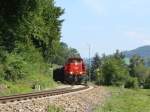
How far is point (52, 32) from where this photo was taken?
217ft

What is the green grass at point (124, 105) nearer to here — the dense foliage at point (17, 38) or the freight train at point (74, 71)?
the dense foliage at point (17, 38)

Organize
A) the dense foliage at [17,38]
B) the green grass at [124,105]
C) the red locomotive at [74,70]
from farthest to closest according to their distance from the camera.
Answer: the red locomotive at [74,70]
the dense foliage at [17,38]
the green grass at [124,105]

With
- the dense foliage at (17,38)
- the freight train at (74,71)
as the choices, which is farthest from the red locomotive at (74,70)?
the dense foliage at (17,38)

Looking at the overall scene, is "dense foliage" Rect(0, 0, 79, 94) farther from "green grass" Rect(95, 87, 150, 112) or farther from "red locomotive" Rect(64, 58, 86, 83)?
"red locomotive" Rect(64, 58, 86, 83)

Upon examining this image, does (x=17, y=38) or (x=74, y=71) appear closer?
(x=17, y=38)

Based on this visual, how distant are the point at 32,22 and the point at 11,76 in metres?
6.31

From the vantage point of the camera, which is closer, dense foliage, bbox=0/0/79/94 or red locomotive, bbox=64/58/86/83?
dense foliage, bbox=0/0/79/94

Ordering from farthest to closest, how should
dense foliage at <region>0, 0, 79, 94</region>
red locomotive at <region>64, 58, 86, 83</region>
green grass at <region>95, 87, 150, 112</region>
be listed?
red locomotive at <region>64, 58, 86, 83</region>
dense foliage at <region>0, 0, 79, 94</region>
green grass at <region>95, 87, 150, 112</region>

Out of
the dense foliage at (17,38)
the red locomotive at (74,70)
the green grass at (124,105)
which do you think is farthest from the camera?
the red locomotive at (74,70)

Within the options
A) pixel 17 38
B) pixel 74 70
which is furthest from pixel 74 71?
pixel 17 38

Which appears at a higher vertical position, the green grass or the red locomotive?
the red locomotive

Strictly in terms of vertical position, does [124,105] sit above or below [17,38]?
below

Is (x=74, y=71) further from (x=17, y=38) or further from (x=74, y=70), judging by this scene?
(x=17, y=38)

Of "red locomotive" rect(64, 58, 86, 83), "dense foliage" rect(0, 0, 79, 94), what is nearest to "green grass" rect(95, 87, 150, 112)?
"dense foliage" rect(0, 0, 79, 94)
